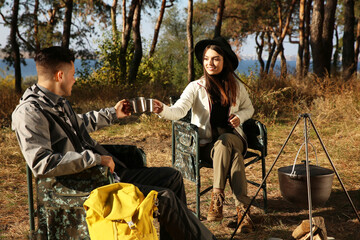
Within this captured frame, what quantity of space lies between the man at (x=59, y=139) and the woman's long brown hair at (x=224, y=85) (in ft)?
3.95

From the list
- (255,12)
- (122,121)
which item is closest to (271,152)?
(122,121)

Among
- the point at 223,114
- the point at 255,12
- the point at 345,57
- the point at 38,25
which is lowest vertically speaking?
the point at 223,114

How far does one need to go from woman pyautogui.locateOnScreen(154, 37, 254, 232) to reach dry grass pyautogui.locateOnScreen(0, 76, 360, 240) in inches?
22.4

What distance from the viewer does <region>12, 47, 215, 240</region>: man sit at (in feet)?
6.56

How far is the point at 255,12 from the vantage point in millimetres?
23656

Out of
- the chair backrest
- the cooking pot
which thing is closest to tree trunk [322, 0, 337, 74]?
the chair backrest

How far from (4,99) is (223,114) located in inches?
244

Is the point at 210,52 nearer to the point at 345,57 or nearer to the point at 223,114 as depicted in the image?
the point at 223,114

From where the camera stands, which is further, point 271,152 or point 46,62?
point 271,152

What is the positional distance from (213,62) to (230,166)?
97 centimetres

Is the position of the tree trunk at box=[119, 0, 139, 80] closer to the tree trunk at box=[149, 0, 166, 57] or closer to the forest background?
the forest background

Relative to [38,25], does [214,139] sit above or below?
below

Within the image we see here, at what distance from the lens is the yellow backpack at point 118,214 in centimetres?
188

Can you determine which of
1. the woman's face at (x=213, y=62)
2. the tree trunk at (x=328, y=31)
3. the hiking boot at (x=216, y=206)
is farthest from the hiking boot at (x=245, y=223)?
the tree trunk at (x=328, y=31)
